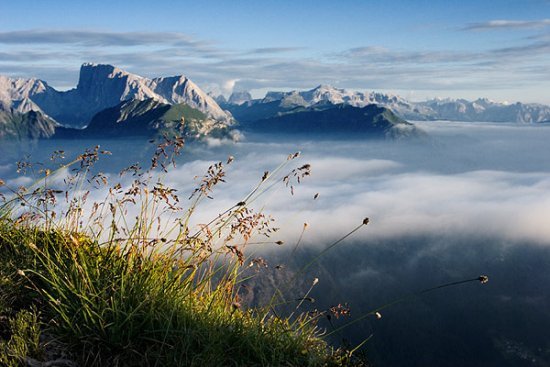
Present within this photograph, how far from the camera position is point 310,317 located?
5852mm

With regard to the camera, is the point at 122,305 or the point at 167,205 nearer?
the point at 122,305

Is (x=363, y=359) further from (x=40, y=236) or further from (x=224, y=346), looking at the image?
(x=40, y=236)

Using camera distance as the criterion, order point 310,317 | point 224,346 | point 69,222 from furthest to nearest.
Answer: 1. point 69,222
2. point 310,317
3. point 224,346

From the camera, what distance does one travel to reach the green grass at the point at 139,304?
173 inches

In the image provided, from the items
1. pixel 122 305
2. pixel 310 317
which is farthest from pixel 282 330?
pixel 122 305

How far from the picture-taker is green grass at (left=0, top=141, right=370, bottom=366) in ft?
14.4

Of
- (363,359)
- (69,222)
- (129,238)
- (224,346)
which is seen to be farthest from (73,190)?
(363,359)

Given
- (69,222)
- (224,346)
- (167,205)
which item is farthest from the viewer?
(69,222)

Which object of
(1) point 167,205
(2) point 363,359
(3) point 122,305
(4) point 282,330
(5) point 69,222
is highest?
(1) point 167,205

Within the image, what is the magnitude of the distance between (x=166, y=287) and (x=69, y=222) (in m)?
2.14

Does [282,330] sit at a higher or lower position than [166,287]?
lower

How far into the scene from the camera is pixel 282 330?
5.19 meters

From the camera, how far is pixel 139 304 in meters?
4.58

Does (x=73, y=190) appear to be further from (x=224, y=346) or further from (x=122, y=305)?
(x=224, y=346)
